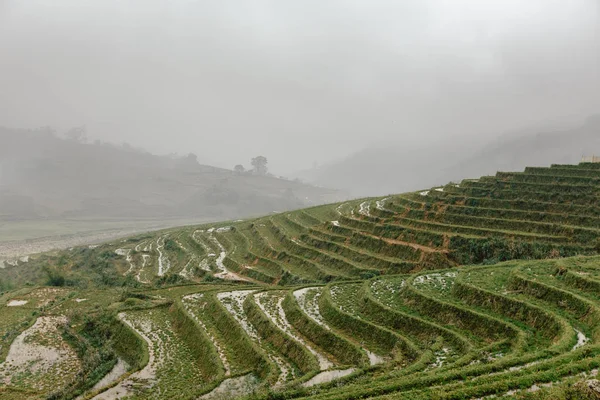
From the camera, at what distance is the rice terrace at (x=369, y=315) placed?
51.9 feet

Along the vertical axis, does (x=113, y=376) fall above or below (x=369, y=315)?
below

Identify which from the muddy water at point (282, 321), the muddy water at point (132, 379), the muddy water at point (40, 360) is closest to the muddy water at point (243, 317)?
the muddy water at point (282, 321)

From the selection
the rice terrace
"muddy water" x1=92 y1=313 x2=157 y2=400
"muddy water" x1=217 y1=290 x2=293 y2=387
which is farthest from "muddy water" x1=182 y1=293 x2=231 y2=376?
"muddy water" x1=92 y1=313 x2=157 y2=400

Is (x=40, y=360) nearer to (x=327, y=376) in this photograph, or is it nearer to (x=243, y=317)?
(x=243, y=317)

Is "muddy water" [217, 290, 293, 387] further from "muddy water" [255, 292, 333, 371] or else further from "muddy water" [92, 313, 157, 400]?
"muddy water" [92, 313, 157, 400]

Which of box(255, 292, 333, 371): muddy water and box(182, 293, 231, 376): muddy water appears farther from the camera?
box(182, 293, 231, 376): muddy water

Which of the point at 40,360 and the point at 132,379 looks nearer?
the point at 132,379

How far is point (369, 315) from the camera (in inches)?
985

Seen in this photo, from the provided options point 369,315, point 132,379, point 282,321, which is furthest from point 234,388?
point 369,315

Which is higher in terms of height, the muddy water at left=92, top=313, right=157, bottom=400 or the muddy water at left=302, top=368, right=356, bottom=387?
the muddy water at left=302, top=368, right=356, bottom=387

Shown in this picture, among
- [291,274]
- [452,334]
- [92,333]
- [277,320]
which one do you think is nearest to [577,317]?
[452,334]

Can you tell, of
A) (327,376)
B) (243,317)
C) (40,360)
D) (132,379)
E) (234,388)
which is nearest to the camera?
(327,376)

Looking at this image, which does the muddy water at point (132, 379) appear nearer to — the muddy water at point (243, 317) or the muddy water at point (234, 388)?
the muddy water at point (234, 388)

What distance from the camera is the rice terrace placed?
15.8 m
